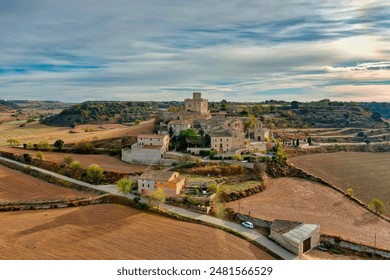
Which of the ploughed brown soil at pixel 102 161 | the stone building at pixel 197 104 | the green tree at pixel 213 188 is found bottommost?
the green tree at pixel 213 188

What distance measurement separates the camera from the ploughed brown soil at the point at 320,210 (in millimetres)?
18839

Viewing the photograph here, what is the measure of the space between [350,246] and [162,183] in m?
10.9

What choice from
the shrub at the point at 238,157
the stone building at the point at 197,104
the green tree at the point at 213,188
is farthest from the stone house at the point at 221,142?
the stone building at the point at 197,104

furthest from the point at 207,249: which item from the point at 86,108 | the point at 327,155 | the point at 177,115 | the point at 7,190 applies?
the point at 86,108

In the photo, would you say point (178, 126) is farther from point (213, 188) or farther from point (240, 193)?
point (213, 188)

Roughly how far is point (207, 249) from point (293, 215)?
25.5 feet

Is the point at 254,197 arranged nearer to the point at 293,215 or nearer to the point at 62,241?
the point at 293,215

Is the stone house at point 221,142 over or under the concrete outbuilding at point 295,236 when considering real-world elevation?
over

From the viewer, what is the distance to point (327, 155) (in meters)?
40.0

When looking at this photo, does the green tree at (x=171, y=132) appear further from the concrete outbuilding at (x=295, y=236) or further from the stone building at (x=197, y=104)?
the concrete outbuilding at (x=295, y=236)

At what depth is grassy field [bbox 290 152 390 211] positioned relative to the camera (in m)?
27.1

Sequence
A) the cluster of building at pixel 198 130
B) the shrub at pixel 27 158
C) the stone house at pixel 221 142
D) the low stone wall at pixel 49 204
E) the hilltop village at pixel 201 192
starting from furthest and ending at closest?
the shrub at pixel 27 158 → the stone house at pixel 221 142 → the cluster of building at pixel 198 130 → the low stone wall at pixel 49 204 → the hilltop village at pixel 201 192

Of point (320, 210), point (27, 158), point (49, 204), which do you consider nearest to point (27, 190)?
point (49, 204)

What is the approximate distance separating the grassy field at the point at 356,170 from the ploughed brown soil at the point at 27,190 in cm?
1997
